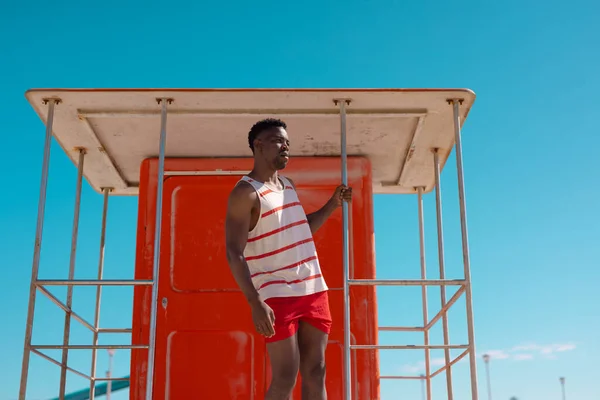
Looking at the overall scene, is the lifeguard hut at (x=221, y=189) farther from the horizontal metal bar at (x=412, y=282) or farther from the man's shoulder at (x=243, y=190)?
the man's shoulder at (x=243, y=190)

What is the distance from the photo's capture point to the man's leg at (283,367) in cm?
392

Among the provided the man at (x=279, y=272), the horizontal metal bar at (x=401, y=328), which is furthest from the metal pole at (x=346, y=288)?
the horizontal metal bar at (x=401, y=328)

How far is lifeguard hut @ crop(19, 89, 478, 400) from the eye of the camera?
5578 mm

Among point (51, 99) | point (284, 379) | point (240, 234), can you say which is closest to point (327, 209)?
point (240, 234)

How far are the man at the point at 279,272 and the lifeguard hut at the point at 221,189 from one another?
96cm

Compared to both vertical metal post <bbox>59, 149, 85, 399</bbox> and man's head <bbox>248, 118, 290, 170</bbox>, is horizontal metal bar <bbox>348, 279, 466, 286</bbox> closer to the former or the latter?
man's head <bbox>248, 118, 290, 170</bbox>

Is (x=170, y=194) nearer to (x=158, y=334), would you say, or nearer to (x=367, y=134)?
(x=158, y=334)

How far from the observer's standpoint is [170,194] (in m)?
6.57

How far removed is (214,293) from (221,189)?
3.19 ft

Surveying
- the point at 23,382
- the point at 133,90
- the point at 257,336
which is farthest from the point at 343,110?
the point at 23,382

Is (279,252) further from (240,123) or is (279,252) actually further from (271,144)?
(240,123)

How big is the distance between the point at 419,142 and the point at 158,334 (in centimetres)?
294

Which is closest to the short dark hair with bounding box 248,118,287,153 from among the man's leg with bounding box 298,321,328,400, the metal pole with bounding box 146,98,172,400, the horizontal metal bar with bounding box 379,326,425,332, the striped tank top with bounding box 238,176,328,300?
the striped tank top with bounding box 238,176,328,300

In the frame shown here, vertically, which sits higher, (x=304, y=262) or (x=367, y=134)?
(x=367, y=134)
